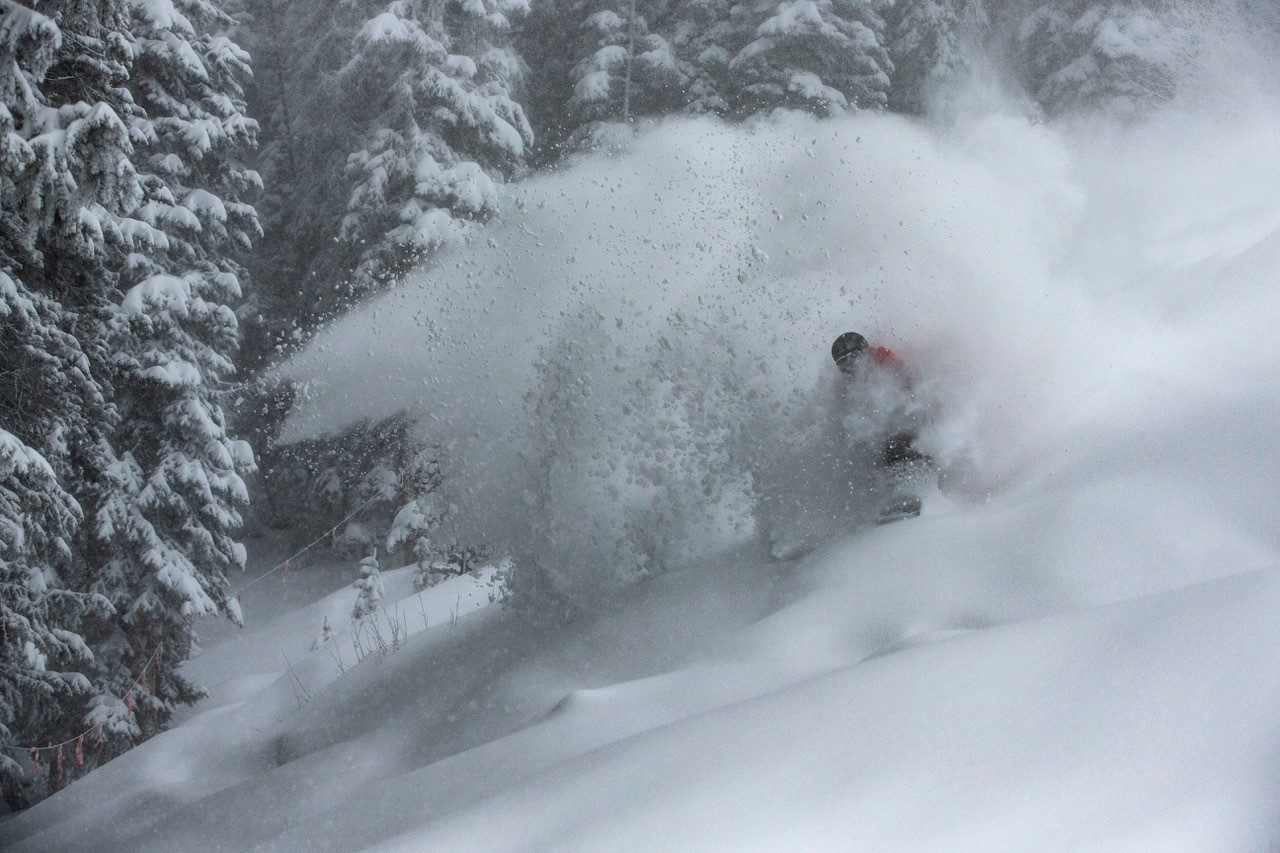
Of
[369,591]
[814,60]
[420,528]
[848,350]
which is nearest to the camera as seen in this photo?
[848,350]

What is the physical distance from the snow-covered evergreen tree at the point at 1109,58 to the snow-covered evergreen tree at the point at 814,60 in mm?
2812

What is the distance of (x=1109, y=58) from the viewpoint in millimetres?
15648

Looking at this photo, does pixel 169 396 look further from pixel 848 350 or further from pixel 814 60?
pixel 814 60

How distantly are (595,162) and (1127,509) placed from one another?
7.98 metres

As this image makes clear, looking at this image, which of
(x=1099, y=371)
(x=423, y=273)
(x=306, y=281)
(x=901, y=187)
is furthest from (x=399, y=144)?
(x=1099, y=371)

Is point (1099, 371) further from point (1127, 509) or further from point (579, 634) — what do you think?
point (579, 634)

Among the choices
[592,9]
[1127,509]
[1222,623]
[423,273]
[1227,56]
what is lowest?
[1222,623]

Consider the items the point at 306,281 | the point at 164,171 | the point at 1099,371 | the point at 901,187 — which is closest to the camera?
the point at 1099,371

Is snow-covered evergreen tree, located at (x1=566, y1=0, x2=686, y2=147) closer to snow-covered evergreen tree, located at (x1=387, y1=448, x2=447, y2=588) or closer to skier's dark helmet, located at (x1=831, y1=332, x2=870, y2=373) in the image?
snow-covered evergreen tree, located at (x1=387, y1=448, x2=447, y2=588)

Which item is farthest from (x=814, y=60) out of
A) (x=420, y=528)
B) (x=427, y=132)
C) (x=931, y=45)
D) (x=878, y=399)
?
(x=878, y=399)

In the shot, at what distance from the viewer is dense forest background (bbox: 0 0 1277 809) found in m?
6.79

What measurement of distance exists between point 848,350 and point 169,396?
7594 mm

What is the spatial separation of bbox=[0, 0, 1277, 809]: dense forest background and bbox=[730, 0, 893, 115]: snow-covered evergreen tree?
0.15 ft

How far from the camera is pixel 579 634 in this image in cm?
612
